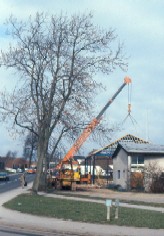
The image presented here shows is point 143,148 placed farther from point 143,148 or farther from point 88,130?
point 88,130

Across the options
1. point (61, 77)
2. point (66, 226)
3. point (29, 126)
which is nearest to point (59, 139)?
point (29, 126)

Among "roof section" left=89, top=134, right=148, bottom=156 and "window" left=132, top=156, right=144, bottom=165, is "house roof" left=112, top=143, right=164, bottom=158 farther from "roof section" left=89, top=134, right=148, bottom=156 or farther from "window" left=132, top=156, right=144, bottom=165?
"roof section" left=89, top=134, right=148, bottom=156

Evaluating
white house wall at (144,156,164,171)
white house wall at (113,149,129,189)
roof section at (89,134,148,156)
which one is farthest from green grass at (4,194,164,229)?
roof section at (89,134,148,156)

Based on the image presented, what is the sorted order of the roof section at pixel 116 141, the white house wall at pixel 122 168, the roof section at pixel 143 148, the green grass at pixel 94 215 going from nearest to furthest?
the green grass at pixel 94 215 < the roof section at pixel 143 148 < the white house wall at pixel 122 168 < the roof section at pixel 116 141

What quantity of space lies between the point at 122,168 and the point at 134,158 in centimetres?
273

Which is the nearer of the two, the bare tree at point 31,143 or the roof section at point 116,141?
the bare tree at point 31,143

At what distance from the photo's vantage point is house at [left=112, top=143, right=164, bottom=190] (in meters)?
48.5

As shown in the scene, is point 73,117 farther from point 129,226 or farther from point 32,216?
point 129,226

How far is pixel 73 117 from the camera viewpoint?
39.3 meters

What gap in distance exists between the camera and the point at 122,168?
52906 millimetres

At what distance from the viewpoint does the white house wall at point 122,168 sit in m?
51.2

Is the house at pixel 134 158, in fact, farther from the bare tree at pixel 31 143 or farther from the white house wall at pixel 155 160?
the bare tree at pixel 31 143

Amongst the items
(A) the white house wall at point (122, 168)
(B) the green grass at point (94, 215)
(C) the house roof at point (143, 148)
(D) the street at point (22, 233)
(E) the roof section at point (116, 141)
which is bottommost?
(D) the street at point (22, 233)

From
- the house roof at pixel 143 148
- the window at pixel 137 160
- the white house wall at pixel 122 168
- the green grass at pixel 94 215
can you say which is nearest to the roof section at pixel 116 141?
the white house wall at pixel 122 168
